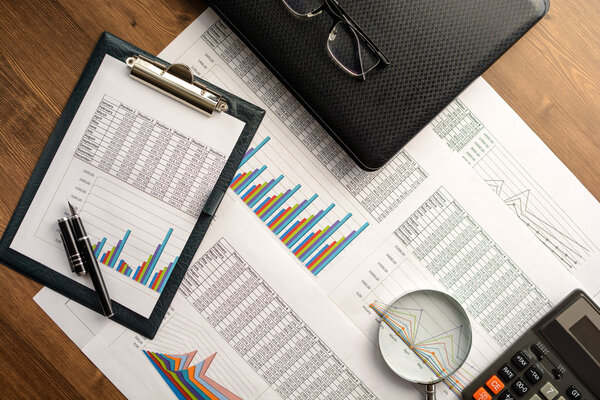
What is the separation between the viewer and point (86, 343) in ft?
2.59

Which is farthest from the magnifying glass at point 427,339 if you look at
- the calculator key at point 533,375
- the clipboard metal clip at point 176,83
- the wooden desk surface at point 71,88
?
the clipboard metal clip at point 176,83

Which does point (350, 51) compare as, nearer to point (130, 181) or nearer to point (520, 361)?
point (130, 181)

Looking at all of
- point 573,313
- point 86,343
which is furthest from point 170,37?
point 573,313

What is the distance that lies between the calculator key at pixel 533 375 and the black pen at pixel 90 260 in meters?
0.70

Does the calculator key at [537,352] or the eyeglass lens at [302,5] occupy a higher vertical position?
the eyeglass lens at [302,5]

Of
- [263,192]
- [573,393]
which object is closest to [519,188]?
[573,393]

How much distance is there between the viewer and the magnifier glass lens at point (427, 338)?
760mm

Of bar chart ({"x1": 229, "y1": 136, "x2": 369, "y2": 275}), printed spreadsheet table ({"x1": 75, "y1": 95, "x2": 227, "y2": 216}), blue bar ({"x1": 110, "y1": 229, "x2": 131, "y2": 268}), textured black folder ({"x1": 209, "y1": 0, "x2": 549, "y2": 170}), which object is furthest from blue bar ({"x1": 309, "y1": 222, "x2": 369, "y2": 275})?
blue bar ({"x1": 110, "y1": 229, "x2": 131, "y2": 268})

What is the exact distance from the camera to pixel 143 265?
0.80 meters

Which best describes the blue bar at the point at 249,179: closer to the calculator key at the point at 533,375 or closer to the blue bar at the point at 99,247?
the blue bar at the point at 99,247

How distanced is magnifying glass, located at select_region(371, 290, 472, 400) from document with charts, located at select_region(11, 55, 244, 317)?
39 centimetres

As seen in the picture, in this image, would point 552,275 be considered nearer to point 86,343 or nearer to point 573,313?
point 573,313

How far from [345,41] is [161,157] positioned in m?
0.36

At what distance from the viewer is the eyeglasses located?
73cm
